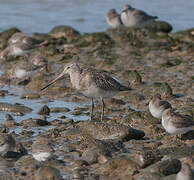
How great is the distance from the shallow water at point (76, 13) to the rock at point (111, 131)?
484 inches

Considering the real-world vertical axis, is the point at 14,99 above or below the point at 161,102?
below

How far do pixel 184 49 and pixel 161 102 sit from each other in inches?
259

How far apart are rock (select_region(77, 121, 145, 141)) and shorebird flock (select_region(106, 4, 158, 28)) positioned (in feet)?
36.4

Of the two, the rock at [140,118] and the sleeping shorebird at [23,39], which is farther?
the sleeping shorebird at [23,39]

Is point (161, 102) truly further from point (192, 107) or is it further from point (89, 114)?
point (89, 114)

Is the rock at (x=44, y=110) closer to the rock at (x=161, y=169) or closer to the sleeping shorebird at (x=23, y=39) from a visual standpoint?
the rock at (x=161, y=169)

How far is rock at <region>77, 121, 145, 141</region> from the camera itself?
31.0 ft

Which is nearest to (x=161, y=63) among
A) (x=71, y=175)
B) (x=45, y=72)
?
(x=45, y=72)

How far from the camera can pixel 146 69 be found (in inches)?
590

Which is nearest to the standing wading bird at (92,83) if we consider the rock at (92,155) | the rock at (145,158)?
the rock at (92,155)

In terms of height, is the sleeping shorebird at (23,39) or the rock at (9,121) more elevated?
the sleeping shorebird at (23,39)

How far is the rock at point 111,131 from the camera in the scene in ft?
31.0

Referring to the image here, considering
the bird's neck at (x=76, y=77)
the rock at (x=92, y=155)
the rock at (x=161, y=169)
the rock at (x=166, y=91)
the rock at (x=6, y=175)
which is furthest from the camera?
the rock at (x=166, y=91)

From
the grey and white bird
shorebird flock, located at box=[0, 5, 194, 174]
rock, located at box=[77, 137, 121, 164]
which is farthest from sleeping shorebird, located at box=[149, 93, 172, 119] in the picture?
the grey and white bird
